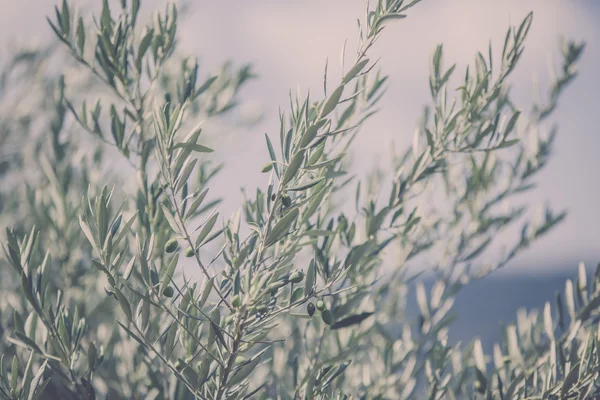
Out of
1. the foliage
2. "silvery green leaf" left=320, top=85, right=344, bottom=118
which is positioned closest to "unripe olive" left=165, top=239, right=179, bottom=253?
the foliage

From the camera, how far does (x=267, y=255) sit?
1.04 metres

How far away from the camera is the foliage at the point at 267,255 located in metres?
0.80

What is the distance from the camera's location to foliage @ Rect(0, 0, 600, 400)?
797 millimetres

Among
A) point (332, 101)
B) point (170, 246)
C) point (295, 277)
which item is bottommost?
point (295, 277)

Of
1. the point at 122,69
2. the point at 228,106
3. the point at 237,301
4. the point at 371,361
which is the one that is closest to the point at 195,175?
the point at 122,69

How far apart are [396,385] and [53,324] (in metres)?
0.82

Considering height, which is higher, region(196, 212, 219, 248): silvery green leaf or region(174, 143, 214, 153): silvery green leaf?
region(174, 143, 214, 153): silvery green leaf

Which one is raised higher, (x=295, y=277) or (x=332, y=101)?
(x=332, y=101)

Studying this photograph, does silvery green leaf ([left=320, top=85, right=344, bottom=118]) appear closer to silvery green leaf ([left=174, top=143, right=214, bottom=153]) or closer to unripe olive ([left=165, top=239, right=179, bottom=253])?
silvery green leaf ([left=174, top=143, right=214, bottom=153])

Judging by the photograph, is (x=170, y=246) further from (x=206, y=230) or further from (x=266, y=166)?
(x=266, y=166)

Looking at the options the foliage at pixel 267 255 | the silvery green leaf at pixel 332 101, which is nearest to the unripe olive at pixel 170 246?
the foliage at pixel 267 255

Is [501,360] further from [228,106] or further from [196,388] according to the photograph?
[228,106]

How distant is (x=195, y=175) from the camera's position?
1.19 meters

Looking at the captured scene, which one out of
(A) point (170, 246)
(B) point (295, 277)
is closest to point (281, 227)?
(B) point (295, 277)
